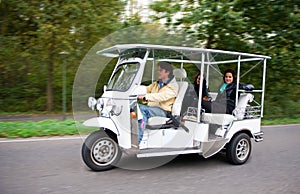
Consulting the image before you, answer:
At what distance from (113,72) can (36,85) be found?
28.3ft

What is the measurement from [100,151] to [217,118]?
2166 mm

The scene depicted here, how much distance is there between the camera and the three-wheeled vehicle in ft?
16.9

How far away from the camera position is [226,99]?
20.2 ft

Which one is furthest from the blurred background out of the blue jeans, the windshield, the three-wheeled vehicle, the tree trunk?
the blue jeans

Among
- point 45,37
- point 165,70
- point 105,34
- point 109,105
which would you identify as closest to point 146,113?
point 109,105

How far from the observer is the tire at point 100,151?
5164mm

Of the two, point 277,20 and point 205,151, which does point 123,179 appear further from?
point 277,20

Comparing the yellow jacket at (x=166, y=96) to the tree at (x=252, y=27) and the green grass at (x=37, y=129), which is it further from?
the tree at (x=252, y=27)

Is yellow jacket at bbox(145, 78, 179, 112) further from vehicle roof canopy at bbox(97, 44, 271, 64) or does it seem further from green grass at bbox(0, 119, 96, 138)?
green grass at bbox(0, 119, 96, 138)

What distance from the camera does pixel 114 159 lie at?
5.35m

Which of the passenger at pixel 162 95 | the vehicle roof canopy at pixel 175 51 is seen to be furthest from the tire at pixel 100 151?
the vehicle roof canopy at pixel 175 51

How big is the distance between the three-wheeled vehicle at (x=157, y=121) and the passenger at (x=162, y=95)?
10 centimetres

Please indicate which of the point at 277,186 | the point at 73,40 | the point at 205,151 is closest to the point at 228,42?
the point at 73,40

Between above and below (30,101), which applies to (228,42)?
above
